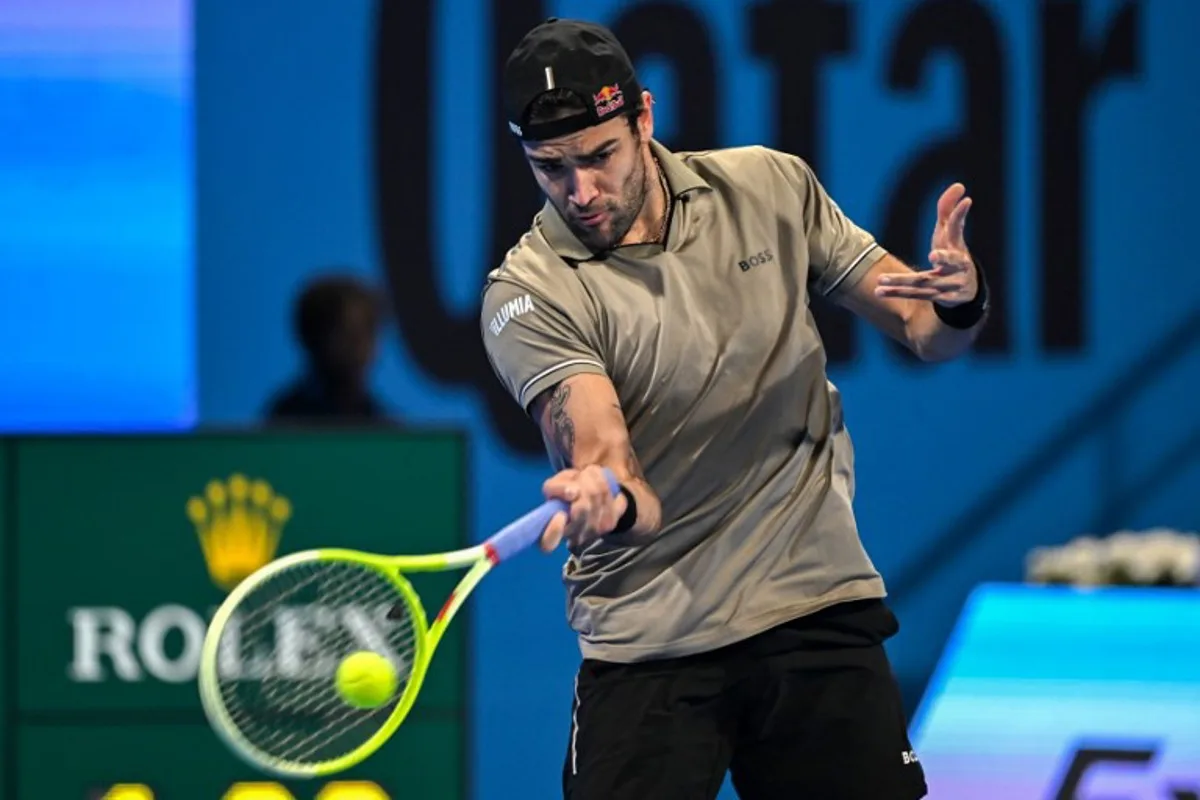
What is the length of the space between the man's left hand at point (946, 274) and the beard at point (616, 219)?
1.48 ft

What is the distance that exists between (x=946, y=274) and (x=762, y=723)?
86 centimetres

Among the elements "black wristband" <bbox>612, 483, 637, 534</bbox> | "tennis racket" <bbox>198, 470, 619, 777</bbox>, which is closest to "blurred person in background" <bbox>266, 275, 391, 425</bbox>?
"tennis racket" <bbox>198, 470, 619, 777</bbox>

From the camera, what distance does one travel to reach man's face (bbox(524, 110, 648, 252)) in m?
3.58

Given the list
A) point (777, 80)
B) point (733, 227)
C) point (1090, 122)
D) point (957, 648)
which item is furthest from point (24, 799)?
point (1090, 122)

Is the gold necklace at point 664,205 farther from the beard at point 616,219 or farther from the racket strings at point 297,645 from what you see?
the racket strings at point 297,645

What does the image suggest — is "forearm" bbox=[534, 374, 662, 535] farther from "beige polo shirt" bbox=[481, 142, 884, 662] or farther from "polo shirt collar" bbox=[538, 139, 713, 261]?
"polo shirt collar" bbox=[538, 139, 713, 261]

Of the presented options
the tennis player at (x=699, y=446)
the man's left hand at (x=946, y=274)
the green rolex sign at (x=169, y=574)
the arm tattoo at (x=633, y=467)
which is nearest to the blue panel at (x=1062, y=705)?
the green rolex sign at (x=169, y=574)

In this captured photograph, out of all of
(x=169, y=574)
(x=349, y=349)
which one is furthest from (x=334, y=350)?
(x=169, y=574)

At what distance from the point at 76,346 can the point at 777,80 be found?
102 inches

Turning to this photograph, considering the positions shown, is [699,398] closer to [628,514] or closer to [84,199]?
[628,514]

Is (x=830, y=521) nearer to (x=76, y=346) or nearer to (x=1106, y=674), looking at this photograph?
(x=1106, y=674)

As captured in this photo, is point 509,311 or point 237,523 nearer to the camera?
point 509,311

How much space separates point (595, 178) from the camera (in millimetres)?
3621

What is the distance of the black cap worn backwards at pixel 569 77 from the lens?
3.55 m
